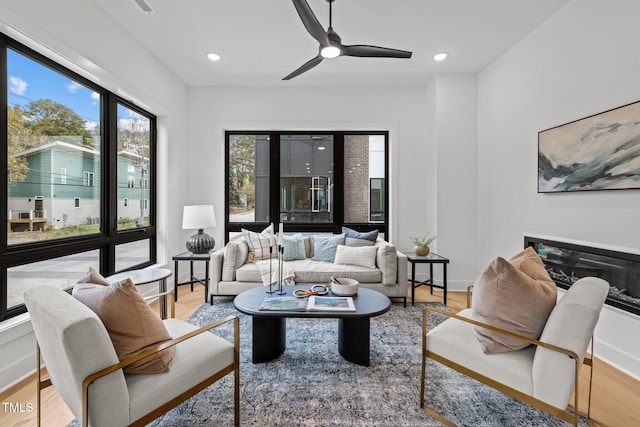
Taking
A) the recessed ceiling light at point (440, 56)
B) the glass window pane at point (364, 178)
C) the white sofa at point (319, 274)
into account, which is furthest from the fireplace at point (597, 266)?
the recessed ceiling light at point (440, 56)

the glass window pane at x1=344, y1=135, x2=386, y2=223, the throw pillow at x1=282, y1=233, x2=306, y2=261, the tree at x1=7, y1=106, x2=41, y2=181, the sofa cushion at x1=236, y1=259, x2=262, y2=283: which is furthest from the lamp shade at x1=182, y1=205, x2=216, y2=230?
the glass window pane at x1=344, y1=135, x2=386, y2=223

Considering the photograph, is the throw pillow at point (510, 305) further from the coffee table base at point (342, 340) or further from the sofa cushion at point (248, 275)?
the sofa cushion at point (248, 275)

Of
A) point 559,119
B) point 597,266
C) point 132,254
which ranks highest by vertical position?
point 559,119

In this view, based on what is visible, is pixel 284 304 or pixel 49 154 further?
pixel 49 154

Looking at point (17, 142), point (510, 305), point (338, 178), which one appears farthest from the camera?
point (338, 178)

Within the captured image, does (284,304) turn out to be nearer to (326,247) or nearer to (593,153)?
(326,247)

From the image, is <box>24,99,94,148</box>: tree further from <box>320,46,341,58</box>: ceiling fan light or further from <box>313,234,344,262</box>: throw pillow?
<box>313,234,344,262</box>: throw pillow

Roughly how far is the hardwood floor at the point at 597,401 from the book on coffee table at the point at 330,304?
71 centimetres

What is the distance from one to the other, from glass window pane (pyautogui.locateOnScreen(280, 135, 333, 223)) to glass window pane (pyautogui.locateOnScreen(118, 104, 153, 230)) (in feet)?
5.98

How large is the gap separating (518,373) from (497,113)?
321 cm

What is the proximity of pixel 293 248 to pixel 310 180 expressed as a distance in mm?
1277

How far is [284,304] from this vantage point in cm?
216

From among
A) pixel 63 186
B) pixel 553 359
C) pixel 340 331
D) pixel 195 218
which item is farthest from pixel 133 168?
pixel 553 359

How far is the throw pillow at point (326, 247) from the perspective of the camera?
12.4ft
